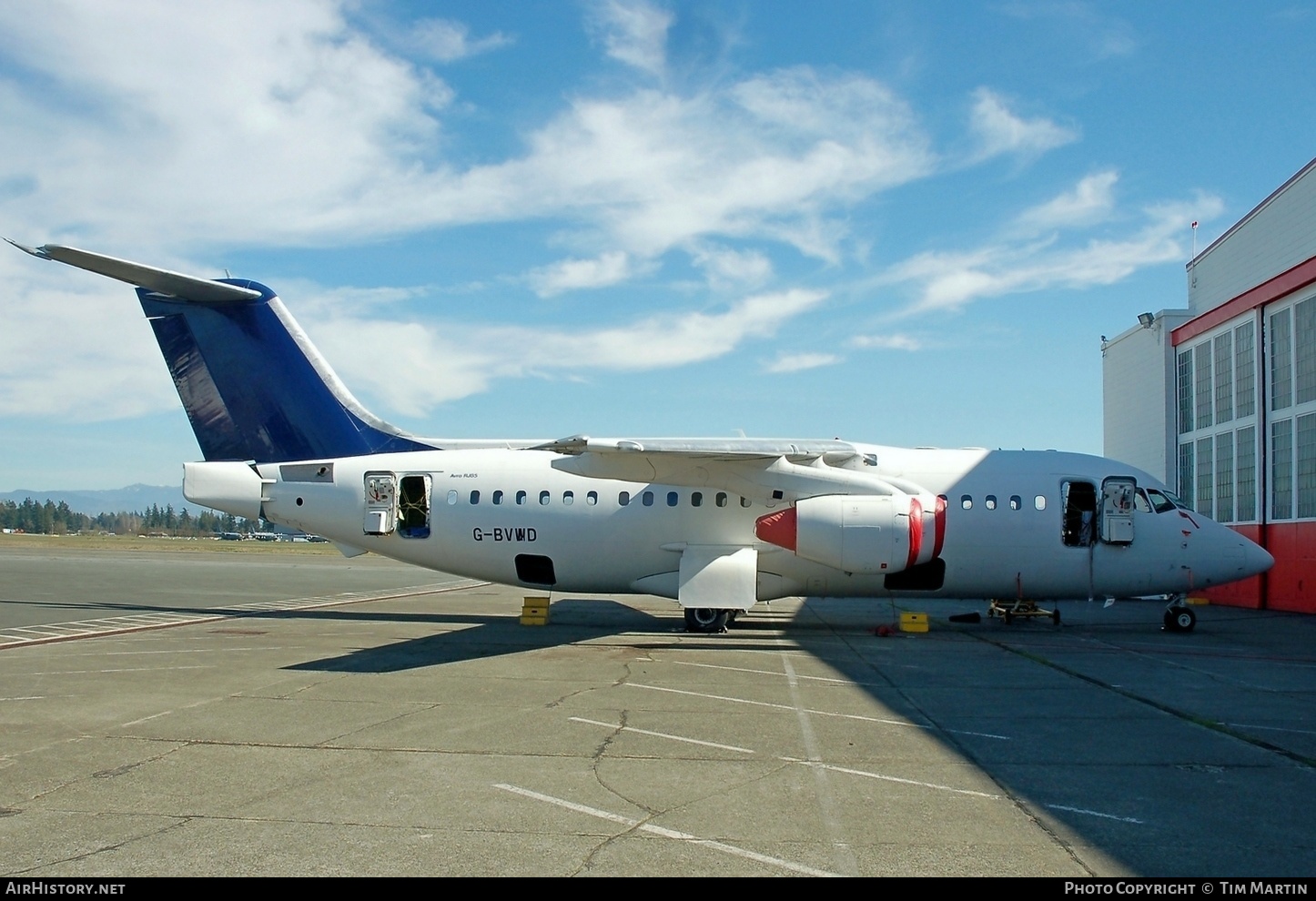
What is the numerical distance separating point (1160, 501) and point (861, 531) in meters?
6.49

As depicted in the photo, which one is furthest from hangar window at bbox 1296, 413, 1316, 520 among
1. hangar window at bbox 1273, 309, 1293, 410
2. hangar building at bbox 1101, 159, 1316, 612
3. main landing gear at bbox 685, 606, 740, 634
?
main landing gear at bbox 685, 606, 740, 634

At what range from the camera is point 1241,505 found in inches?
1018

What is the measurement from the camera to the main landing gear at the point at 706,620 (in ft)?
57.3

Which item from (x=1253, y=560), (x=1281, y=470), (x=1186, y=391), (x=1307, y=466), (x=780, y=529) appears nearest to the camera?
(x=780, y=529)

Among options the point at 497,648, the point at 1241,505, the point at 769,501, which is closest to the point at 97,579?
the point at 497,648

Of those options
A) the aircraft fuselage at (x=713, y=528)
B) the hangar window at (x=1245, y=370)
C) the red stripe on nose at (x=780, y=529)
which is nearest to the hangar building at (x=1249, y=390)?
the hangar window at (x=1245, y=370)

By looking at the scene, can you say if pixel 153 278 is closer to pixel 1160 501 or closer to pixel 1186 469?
pixel 1160 501

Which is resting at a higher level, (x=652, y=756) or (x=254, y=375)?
(x=254, y=375)

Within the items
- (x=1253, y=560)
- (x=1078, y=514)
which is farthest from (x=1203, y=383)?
(x=1078, y=514)

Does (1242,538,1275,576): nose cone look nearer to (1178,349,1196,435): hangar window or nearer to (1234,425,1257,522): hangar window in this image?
(1234,425,1257,522): hangar window

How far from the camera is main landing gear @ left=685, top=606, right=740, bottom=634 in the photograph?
687 inches

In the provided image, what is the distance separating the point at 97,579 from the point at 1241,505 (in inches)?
Result: 1350

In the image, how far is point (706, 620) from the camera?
689 inches
